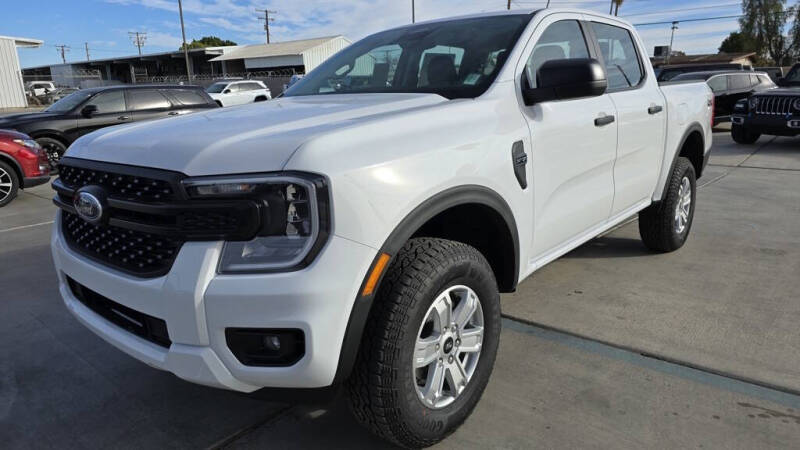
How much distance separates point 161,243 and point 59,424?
1.23m

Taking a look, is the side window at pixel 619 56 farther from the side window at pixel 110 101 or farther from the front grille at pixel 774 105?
the side window at pixel 110 101

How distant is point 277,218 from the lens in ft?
5.78

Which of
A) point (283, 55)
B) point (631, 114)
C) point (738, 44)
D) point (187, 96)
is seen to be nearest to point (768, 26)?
point (738, 44)

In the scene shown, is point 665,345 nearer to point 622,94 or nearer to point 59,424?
point 622,94

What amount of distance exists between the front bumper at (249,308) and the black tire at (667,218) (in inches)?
128

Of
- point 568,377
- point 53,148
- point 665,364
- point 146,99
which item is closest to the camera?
point 568,377

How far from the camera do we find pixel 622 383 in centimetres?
271

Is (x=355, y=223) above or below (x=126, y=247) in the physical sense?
above

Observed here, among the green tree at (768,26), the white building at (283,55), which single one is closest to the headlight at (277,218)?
the white building at (283,55)

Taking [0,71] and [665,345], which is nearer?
[665,345]

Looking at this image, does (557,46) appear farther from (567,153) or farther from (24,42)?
(24,42)

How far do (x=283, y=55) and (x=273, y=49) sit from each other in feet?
16.5

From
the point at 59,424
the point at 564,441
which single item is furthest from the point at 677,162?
the point at 59,424

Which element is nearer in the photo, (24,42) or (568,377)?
(568,377)
